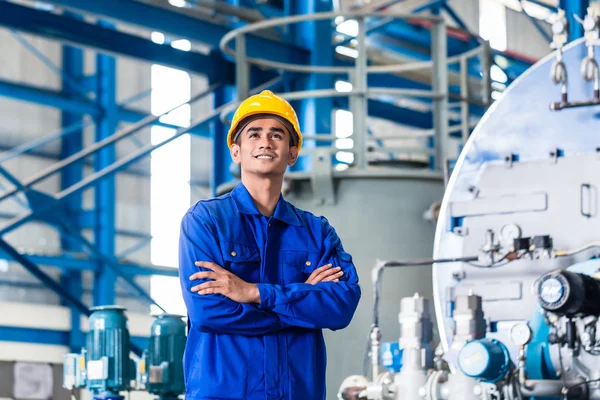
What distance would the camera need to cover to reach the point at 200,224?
3.04 m

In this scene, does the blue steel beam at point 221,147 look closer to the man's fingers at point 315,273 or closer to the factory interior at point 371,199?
the factory interior at point 371,199

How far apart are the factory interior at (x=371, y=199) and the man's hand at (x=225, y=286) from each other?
0.10 m

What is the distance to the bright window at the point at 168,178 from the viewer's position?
60.8 ft

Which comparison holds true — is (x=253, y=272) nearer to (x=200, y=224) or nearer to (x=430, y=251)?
(x=200, y=224)

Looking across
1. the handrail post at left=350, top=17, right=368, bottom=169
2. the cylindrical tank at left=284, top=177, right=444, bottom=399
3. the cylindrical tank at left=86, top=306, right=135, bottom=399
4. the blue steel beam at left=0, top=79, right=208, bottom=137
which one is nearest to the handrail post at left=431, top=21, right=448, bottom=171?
the cylindrical tank at left=284, top=177, right=444, bottom=399

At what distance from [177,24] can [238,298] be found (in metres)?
8.65

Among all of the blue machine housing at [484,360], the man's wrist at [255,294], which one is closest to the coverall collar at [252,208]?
the man's wrist at [255,294]

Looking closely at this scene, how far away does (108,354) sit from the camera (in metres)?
8.12

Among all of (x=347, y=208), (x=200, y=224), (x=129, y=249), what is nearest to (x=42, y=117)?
(x=129, y=249)

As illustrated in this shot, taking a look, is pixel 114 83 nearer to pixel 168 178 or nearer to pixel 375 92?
pixel 168 178

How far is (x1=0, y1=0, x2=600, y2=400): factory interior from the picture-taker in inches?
212

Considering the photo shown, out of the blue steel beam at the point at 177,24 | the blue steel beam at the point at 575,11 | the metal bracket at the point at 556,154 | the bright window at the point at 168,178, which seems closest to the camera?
the metal bracket at the point at 556,154

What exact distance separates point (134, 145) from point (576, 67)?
13371 mm

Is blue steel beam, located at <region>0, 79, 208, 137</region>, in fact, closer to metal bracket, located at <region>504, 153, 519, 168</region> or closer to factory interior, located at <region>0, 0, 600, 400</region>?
factory interior, located at <region>0, 0, 600, 400</region>
